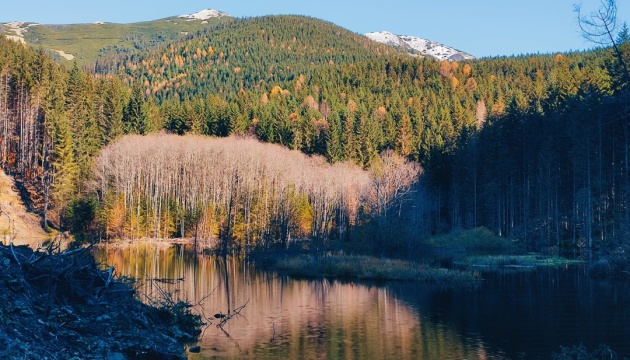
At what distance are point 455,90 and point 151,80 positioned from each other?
9212 centimetres

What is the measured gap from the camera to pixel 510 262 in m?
52.8

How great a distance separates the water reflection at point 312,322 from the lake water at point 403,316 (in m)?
0.04

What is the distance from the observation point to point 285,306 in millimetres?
32000

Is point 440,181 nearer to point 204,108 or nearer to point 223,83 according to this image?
point 204,108

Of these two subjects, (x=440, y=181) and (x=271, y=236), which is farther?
(x=440, y=181)

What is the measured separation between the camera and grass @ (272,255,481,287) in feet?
136

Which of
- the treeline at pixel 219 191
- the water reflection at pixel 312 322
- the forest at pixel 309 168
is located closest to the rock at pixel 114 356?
the water reflection at pixel 312 322

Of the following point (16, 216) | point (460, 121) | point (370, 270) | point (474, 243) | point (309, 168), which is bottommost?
point (474, 243)

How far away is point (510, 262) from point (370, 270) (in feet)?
49.6

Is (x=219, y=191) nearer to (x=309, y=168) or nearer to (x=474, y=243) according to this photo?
(x=309, y=168)

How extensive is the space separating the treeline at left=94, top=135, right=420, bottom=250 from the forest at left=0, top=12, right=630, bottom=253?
0.76ft

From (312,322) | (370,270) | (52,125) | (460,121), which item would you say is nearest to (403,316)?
(312,322)

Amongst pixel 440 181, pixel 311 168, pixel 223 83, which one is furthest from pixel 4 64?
pixel 223 83

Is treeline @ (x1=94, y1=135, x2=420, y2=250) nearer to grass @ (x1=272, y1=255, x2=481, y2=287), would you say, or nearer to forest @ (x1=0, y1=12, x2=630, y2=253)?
forest @ (x1=0, y1=12, x2=630, y2=253)
